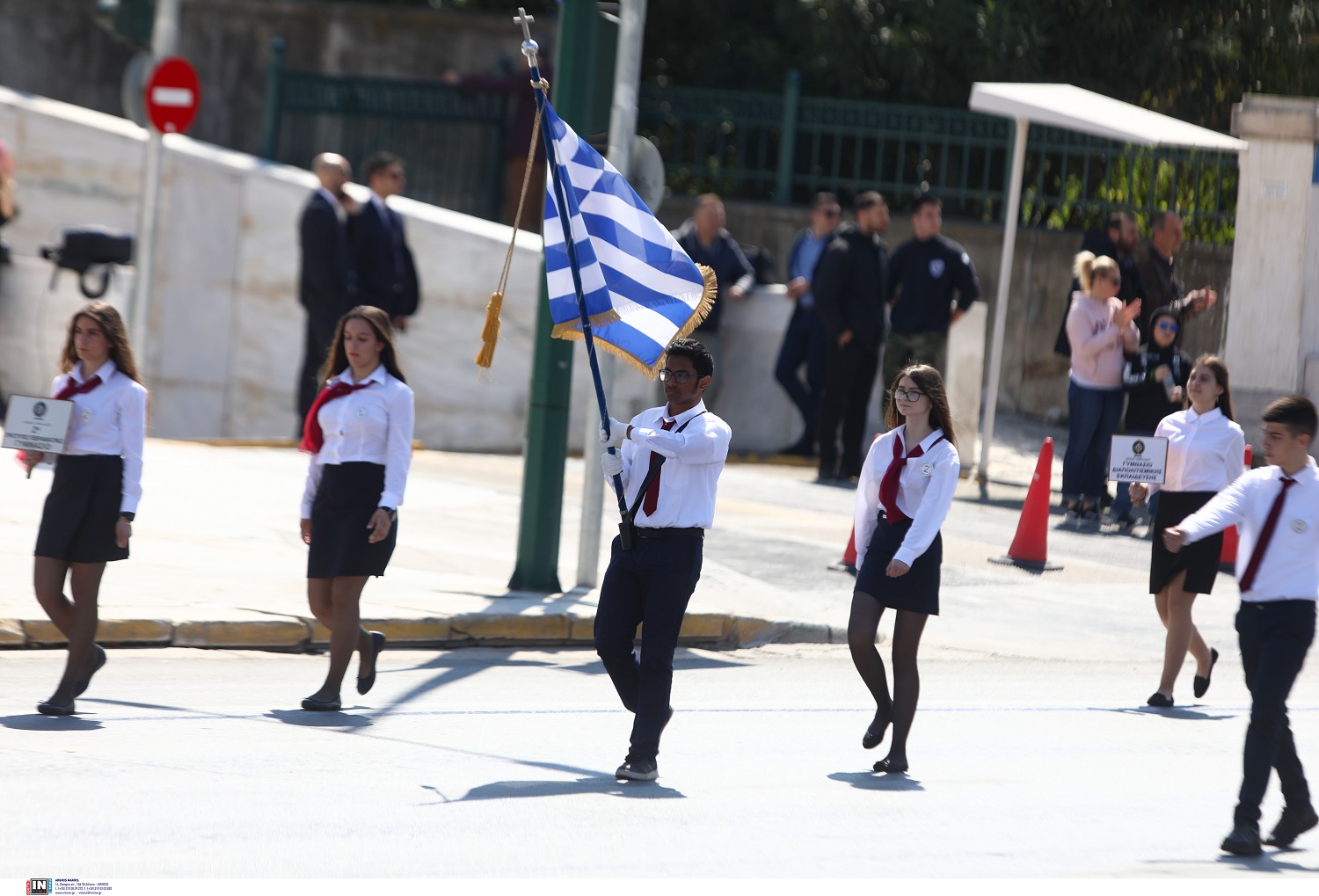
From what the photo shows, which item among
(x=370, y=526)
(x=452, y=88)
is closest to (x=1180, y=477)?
(x=370, y=526)

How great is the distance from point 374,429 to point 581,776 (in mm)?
1888

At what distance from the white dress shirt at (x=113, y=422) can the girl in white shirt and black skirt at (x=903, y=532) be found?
10.1 feet

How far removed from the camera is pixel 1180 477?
9.60m

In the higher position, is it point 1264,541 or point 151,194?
point 151,194

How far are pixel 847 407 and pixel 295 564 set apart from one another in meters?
5.93

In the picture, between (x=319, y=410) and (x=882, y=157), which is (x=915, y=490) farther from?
(x=882, y=157)

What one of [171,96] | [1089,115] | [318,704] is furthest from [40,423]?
[1089,115]

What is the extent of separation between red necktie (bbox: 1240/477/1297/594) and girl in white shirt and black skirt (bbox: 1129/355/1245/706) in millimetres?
2562

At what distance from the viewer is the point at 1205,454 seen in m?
9.55

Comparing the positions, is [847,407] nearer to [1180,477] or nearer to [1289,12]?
[1180,477]

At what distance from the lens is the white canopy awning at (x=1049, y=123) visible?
14969 mm

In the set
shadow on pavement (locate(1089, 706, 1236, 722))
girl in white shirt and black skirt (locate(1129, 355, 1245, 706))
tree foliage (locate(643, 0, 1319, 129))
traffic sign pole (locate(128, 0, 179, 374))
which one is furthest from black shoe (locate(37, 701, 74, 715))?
tree foliage (locate(643, 0, 1319, 129))

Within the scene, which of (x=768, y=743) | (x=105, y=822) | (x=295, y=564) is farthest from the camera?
(x=295, y=564)

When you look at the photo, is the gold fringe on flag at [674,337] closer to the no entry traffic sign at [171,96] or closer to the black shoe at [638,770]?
the black shoe at [638,770]
